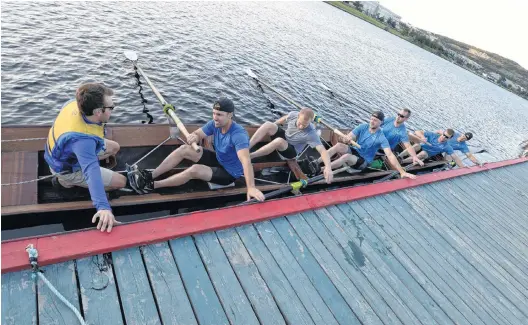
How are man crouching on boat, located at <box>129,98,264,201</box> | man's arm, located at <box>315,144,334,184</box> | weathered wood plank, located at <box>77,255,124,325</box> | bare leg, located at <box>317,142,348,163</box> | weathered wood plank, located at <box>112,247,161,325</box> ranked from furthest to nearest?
bare leg, located at <box>317,142,348,163</box> < man's arm, located at <box>315,144,334,184</box> < man crouching on boat, located at <box>129,98,264,201</box> < weathered wood plank, located at <box>112,247,161,325</box> < weathered wood plank, located at <box>77,255,124,325</box>

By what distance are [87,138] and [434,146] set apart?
11853mm

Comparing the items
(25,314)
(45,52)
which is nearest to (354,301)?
(25,314)

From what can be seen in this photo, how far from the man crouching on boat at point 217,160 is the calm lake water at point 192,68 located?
561 cm

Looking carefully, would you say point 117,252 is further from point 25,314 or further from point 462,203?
point 462,203

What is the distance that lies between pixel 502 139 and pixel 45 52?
37.5m

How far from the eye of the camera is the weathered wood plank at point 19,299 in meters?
2.48

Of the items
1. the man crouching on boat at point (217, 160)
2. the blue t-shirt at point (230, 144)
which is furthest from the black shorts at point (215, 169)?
the blue t-shirt at point (230, 144)

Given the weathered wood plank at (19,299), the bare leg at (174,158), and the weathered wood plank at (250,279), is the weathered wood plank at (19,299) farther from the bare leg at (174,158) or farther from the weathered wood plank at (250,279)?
the bare leg at (174,158)

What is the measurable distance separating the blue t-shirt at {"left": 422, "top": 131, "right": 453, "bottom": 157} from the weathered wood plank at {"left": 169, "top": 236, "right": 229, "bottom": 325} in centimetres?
1091

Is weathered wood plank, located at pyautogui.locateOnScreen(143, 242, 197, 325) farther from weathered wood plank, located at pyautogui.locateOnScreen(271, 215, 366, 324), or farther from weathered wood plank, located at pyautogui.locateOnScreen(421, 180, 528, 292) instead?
weathered wood plank, located at pyautogui.locateOnScreen(421, 180, 528, 292)

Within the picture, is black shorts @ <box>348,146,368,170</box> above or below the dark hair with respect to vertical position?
below

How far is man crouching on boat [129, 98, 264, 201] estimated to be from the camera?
484cm

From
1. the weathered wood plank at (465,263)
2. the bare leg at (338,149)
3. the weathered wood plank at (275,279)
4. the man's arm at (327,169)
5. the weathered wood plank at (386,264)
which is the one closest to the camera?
the weathered wood plank at (275,279)

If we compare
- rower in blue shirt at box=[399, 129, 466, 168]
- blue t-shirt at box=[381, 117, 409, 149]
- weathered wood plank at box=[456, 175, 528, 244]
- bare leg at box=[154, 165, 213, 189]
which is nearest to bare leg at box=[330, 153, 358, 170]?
blue t-shirt at box=[381, 117, 409, 149]
